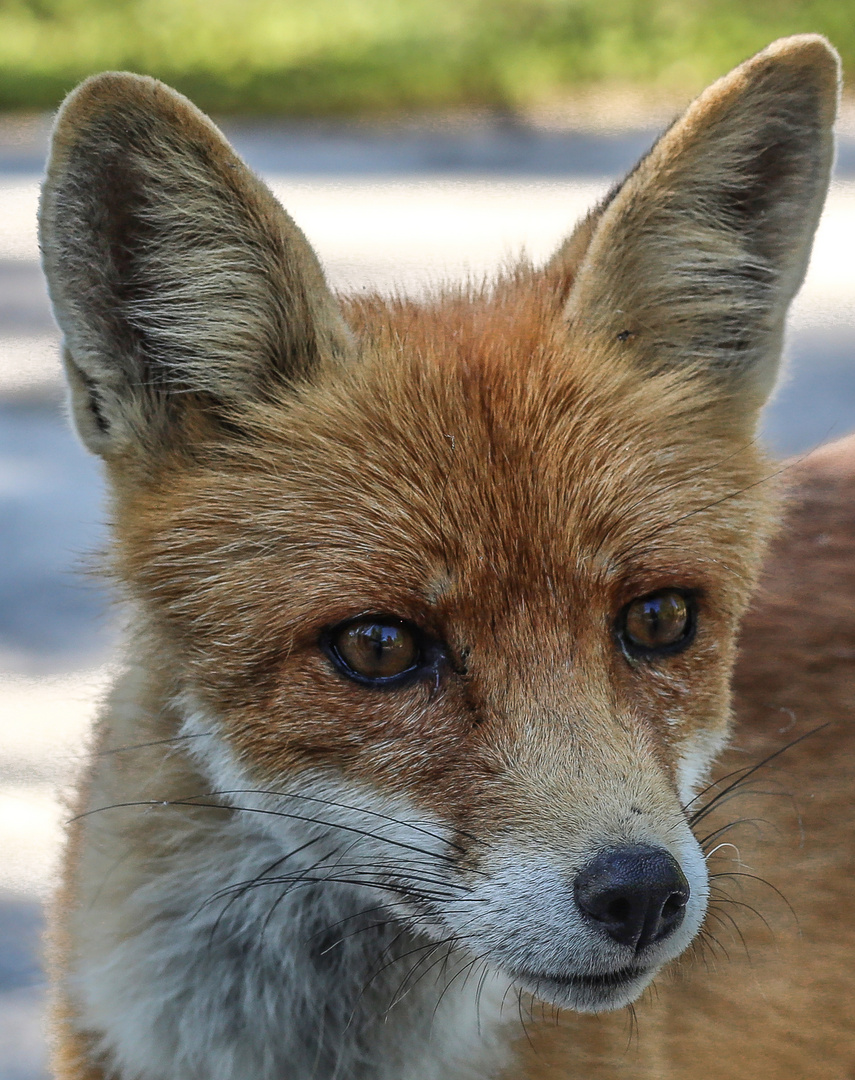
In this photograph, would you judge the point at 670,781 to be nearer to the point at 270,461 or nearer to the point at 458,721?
the point at 458,721

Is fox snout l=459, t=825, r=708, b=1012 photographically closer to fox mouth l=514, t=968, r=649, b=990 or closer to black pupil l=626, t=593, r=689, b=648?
fox mouth l=514, t=968, r=649, b=990

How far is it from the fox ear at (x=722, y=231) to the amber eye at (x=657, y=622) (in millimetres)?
564

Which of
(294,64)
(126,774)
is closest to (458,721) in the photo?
(126,774)

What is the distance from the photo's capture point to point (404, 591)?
8.30 ft

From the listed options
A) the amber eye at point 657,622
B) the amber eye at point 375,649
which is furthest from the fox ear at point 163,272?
the amber eye at point 657,622

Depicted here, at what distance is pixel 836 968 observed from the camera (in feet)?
9.43

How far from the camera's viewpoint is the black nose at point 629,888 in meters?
2.24

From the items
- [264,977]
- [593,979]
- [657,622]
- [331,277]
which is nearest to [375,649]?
[657,622]

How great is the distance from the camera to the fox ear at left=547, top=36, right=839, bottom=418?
275 cm

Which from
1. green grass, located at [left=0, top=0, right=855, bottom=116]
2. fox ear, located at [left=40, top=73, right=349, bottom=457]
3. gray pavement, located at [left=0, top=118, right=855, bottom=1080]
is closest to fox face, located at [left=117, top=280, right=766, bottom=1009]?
fox ear, located at [left=40, top=73, right=349, bottom=457]

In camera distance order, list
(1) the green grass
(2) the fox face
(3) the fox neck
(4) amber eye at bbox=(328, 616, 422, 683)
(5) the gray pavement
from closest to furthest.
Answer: (2) the fox face
(4) amber eye at bbox=(328, 616, 422, 683)
(3) the fox neck
(5) the gray pavement
(1) the green grass

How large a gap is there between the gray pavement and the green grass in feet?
2.58

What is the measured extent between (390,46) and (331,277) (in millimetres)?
9478

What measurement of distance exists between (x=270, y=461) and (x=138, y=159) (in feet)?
2.02
